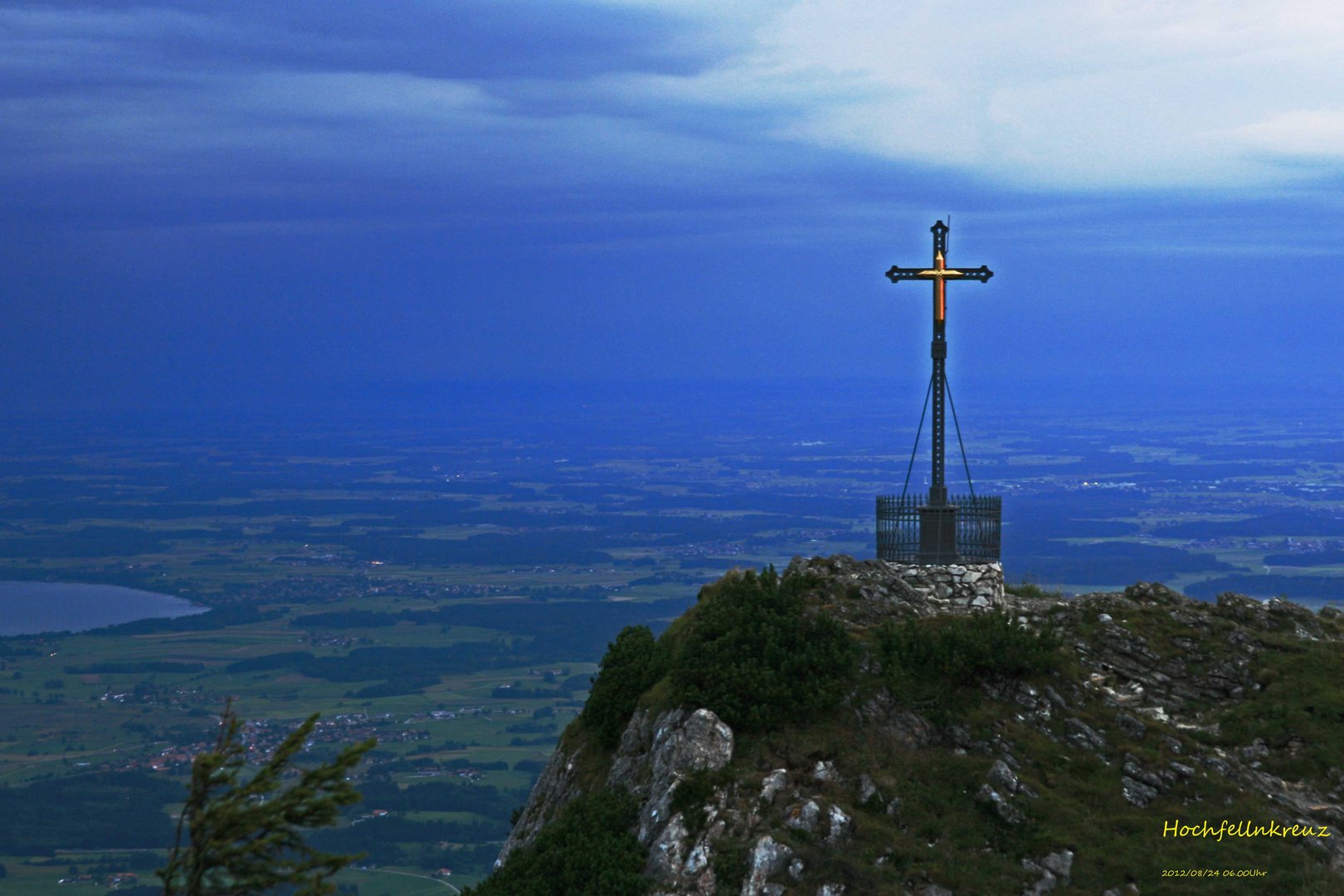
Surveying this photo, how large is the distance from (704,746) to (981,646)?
17.0 ft

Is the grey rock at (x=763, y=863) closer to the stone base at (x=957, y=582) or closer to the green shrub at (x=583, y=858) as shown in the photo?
the green shrub at (x=583, y=858)

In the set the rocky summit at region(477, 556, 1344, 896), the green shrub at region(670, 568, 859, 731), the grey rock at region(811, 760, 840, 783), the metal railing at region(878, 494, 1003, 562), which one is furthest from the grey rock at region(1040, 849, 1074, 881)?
the metal railing at region(878, 494, 1003, 562)

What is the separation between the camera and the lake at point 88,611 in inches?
6934

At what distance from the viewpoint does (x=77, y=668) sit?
148 meters

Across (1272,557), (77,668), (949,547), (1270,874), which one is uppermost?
(949,547)

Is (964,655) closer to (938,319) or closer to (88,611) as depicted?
(938,319)

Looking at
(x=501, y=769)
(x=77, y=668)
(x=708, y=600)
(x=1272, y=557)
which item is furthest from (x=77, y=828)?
(x=1272, y=557)

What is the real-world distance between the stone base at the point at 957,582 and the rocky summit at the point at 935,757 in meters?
0.90

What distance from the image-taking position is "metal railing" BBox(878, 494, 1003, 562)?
26797 millimetres

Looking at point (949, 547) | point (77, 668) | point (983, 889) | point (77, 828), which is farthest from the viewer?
point (77, 668)

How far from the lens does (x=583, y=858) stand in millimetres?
18625

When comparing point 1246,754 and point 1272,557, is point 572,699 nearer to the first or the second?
point 1272,557

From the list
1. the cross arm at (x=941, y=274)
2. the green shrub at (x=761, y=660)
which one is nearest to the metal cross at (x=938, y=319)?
the cross arm at (x=941, y=274)

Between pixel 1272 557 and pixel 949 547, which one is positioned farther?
pixel 1272 557
